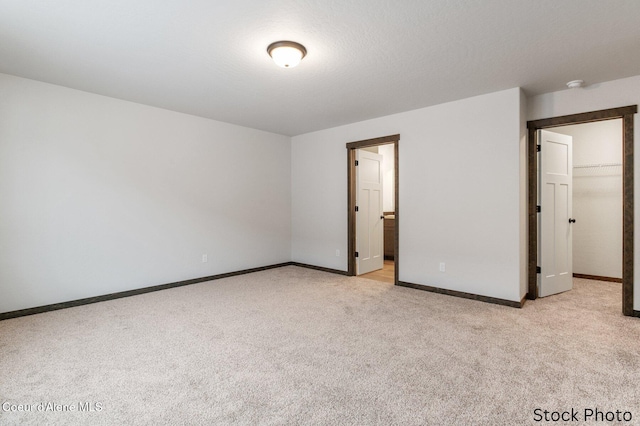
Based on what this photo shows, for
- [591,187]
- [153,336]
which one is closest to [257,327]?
[153,336]

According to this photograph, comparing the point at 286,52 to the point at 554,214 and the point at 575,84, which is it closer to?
the point at 575,84

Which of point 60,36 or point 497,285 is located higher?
point 60,36

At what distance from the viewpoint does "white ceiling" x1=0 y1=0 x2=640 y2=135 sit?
2.19 m

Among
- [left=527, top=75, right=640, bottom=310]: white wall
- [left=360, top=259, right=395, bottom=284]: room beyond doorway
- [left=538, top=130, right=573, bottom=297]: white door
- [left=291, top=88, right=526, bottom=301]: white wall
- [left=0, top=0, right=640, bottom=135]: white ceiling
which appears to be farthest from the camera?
[left=360, top=259, right=395, bottom=284]: room beyond doorway

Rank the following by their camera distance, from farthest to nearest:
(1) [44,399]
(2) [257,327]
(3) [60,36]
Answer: (2) [257,327] < (3) [60,36] < (1) [44,399]

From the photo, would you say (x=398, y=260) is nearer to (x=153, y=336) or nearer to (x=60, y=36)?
(x=153, y=336)

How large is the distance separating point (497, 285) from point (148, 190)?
452cm

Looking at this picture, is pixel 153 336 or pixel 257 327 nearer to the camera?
pixel 153 336

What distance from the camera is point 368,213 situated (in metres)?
5.61

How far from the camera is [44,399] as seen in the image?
1.92 m

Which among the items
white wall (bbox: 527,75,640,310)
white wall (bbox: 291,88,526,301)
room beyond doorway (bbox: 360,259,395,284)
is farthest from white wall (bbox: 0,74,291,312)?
white wall (bbox: 527,75,640,310)

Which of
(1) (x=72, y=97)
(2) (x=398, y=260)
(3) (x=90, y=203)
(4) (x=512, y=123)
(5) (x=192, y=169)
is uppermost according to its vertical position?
(1) (x=72, y=97)

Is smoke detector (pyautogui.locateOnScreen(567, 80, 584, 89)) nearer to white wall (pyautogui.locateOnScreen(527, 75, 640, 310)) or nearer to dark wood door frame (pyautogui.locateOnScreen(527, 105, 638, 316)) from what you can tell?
white wall (pyautogui.locateOnScreen(527, 75, 640, 310))

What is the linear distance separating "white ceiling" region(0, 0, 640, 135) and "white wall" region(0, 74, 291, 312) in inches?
15.7
